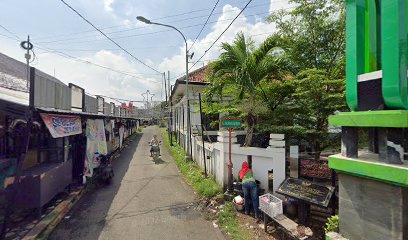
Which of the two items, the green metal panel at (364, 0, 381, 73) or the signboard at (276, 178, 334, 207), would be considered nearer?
the green metal panel at (364, 0, 381, 73)

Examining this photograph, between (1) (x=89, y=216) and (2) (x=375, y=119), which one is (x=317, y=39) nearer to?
(2) (x=375, y=119)

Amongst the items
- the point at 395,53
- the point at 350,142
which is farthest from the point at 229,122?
the point at 395,53

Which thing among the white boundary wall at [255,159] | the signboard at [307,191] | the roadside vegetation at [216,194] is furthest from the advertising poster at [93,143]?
the signboard at [307,191]

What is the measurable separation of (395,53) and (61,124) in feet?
25.1

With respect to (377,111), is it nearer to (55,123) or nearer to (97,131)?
(55,123)

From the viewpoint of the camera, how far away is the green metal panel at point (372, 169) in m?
2.26

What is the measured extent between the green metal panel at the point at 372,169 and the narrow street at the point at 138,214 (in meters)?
3.37

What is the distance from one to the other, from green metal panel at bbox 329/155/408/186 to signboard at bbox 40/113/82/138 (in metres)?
6.50

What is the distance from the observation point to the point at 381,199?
8.21 ft

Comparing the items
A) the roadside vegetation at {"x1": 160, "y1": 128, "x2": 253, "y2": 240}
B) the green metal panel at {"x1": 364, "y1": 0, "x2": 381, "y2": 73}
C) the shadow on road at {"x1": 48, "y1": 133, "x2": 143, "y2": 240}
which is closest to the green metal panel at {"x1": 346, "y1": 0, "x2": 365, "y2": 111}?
the green metal panel at {"x1": 364, "y1": 0, "x2": 381, "y2": 73}

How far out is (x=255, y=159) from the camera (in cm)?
630

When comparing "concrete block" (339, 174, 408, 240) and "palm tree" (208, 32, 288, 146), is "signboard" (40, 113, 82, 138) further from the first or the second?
"concrete block" (339, 174, 408, 240)

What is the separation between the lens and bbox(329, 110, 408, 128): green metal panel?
2.27m

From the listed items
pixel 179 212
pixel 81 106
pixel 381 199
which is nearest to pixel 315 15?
pixel 381 199
